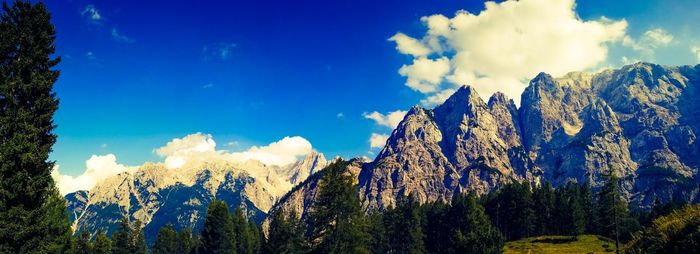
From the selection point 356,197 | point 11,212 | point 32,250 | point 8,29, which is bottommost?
point 32,250

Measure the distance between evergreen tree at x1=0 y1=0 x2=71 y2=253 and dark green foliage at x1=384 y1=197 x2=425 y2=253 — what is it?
335 ft

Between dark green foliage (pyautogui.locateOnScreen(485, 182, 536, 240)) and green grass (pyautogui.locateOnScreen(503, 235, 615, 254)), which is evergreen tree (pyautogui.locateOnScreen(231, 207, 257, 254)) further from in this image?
dark green foliage (pyautogui.locateOnScreen(485, 182, 536, 240))

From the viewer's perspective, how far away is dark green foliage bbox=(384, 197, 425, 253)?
407ft

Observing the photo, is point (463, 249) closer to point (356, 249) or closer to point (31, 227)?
point (356, 249)

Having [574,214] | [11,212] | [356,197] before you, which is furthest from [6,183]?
[574,214]

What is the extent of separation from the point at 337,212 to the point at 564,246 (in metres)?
65.8

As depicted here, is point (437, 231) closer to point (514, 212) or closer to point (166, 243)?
point (514, 212)

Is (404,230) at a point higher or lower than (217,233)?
higher

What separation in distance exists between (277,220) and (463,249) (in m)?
60.5

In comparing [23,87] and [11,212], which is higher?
[23,87]

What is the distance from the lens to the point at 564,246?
106 meters

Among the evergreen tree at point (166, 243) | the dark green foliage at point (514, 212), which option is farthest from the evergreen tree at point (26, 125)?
the dark green foliage at point (514, 212)

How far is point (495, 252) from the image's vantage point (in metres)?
81.6

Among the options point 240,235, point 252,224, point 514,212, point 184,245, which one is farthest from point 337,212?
point 252,224
